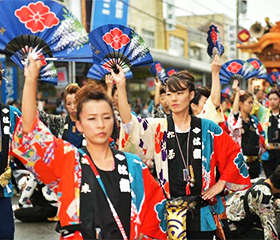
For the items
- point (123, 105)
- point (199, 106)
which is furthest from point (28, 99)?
point (199, 106)

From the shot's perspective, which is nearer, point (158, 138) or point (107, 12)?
point (158, 138)

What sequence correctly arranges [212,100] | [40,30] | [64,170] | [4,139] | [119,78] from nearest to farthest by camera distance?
[64,170]
[40,30]
[119,78]
[4,139]
[212,100]

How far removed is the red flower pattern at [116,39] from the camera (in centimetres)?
465

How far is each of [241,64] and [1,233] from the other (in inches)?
232

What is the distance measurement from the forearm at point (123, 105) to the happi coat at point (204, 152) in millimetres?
201

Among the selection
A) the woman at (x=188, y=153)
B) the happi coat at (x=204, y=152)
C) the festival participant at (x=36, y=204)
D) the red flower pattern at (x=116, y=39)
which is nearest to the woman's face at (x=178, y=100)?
the woman at (x=188, y=153)

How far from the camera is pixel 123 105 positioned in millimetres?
4078

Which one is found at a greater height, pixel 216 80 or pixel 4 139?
pixel 216 80

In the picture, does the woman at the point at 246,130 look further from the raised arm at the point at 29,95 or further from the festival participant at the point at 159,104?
the raised arm at the point at 29,95

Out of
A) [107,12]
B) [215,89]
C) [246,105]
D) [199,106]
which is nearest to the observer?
[215,89]

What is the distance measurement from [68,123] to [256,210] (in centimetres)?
239

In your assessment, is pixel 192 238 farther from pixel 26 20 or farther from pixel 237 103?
pixel 237 103

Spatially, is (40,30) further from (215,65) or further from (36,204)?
(36,204)

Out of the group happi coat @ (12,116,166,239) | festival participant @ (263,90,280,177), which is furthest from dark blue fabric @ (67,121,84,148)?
festival participant @ (263,90,280,177)
